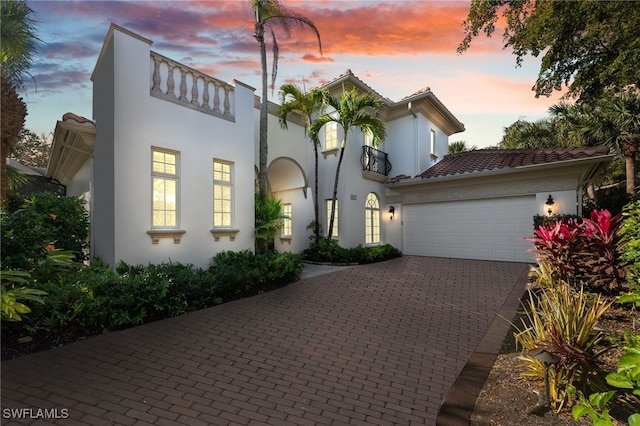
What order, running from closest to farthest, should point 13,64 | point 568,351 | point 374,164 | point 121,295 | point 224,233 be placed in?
point 568,351 → point 121,295 → point 224,233 → point 13,64 → point 374,164

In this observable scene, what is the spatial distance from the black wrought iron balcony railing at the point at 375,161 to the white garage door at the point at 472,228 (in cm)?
222

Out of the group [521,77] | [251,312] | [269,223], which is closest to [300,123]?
[269,223]

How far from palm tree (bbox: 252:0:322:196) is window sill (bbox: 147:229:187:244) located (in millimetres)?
3132

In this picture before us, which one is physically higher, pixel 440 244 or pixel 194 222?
pixel 194 222

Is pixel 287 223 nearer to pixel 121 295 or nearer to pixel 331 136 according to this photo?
pixel 331 136

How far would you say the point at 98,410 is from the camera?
117 inches

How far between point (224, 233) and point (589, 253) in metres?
8.19

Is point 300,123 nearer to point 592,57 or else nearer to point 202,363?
point 592,57

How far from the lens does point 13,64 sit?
9.96 m

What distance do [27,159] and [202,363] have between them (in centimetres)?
3963

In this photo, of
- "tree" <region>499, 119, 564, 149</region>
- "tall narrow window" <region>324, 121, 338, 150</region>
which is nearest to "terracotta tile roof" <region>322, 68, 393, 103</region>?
"tall narrow window" <region>324, 121, 338, 150</region>

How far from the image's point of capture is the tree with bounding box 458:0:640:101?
6.75m

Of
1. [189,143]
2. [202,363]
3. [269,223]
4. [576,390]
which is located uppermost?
[189,143]

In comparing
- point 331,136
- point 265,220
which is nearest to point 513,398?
point 265,220
